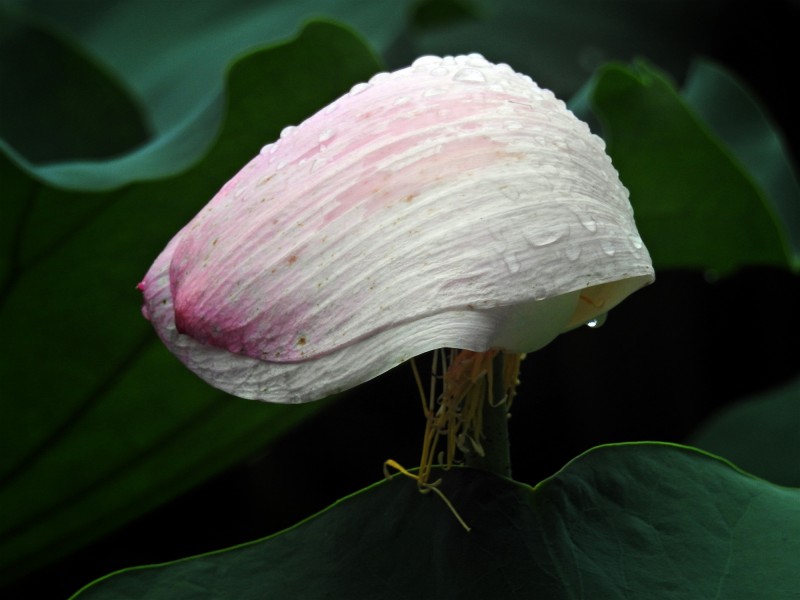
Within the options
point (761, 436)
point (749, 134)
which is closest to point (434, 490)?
point (761, 436)

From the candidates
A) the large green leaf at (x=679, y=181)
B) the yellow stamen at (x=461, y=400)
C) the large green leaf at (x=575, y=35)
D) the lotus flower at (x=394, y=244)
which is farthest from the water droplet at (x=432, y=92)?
the large green leaf at (x=575, y=35)

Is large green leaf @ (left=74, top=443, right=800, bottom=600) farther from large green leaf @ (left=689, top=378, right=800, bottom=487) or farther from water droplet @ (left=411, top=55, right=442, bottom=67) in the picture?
large green leaf @ (left=689, top=378, right=800, bottom=487)

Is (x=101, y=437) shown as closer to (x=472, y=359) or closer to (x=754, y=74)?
(x=472, y=359)

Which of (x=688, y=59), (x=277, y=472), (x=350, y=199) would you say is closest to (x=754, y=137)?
(x=688, y=59)

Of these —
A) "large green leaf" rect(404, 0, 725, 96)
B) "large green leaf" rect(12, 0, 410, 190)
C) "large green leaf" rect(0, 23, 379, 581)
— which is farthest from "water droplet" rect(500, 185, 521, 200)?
"large green leaf" rect(404, 0, 725, 96)

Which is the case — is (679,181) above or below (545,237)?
below

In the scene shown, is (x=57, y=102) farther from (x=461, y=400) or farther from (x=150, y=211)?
(x=461, y=400)
